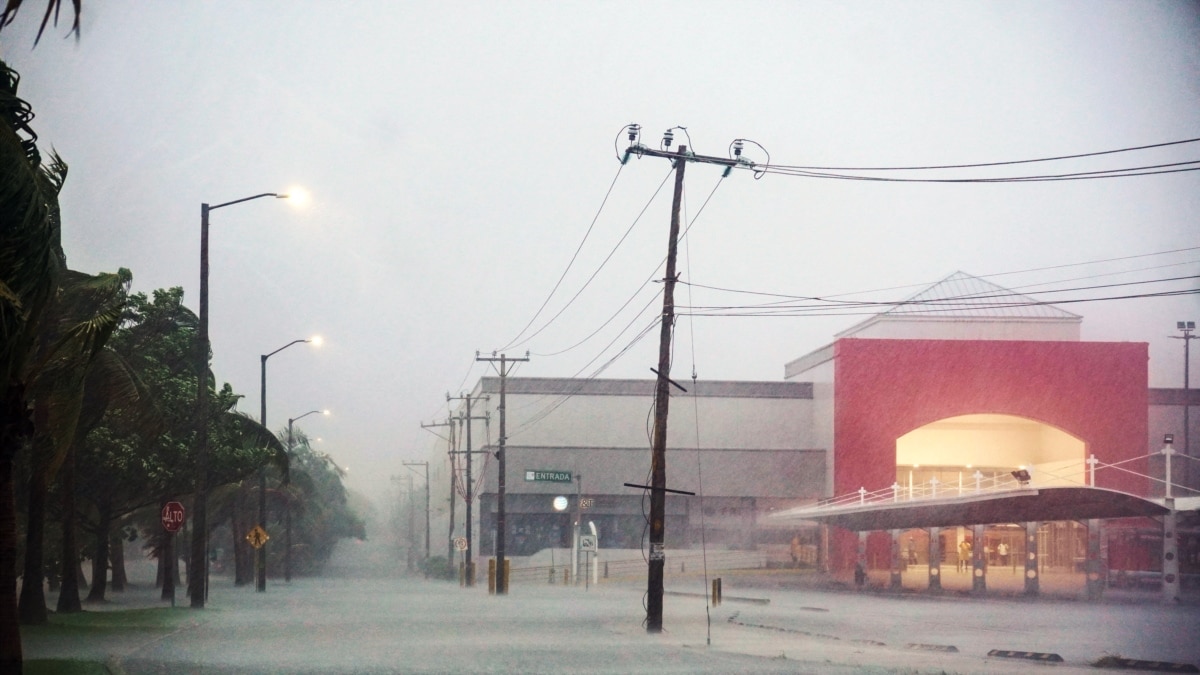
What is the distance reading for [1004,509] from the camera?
46.8 m

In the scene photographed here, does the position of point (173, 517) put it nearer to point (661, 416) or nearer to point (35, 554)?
point (35, 554)

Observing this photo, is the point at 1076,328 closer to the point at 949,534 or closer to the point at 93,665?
the point at 949,534

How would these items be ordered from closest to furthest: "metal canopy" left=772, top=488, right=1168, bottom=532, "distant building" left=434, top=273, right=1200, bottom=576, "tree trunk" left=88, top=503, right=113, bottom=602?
"tree trunk" left=88, top=503, right=113, bottom=602 → "metal canopy" left=772, top=488, right=1168, bottom=532 → "distant building" left=434, top=273, right=1200, bottom=576

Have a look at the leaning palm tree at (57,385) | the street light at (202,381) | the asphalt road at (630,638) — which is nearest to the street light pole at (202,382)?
the street light at (202,381)

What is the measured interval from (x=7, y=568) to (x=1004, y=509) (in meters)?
40.3

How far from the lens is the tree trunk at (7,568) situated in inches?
514

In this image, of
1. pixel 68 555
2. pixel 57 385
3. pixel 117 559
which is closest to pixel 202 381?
pixel 68 555

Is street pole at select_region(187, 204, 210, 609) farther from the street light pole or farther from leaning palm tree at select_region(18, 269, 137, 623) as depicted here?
leaning palm tree at select_region(18, 269, 137, 623)

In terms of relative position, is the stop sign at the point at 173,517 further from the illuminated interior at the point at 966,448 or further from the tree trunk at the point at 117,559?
the illuminated interior at the point at 966,448

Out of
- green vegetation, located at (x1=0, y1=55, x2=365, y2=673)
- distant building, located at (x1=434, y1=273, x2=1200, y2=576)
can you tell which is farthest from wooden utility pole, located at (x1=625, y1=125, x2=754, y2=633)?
distant building, located at (x1=434, y1=273, x2=1200, y2=576)

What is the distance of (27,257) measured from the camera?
41.2 ft

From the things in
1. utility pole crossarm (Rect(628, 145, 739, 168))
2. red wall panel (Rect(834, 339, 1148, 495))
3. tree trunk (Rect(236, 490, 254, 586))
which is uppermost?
utility pole crossarm (Rect(628, 145, 739, 168))

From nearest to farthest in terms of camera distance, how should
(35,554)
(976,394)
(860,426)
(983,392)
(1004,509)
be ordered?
(35,554) → (1004,509) → (983,392) → (976,394) → (860,426)

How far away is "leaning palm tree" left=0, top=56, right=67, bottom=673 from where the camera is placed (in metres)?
12.2
